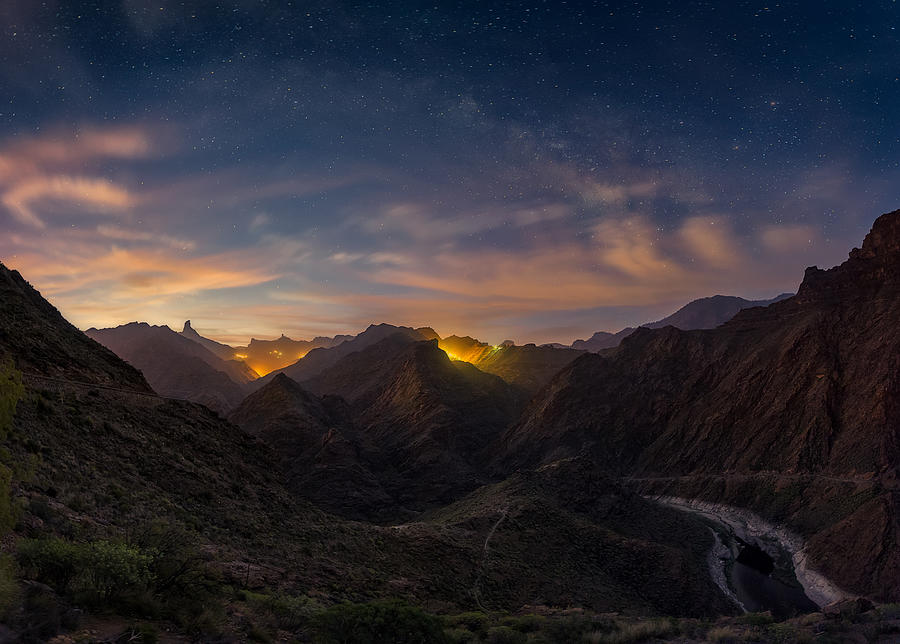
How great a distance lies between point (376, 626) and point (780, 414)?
94731 millimetres

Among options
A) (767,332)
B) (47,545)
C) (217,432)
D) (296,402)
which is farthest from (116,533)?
(767,332)

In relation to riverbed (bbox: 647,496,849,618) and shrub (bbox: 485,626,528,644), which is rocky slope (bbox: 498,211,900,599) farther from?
shrub (bbox: 485,626,528,644)

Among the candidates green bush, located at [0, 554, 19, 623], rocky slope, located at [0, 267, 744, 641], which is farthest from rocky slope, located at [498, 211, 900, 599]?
green bush, located at [0, 554, 19, 623]

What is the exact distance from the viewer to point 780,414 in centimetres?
8331

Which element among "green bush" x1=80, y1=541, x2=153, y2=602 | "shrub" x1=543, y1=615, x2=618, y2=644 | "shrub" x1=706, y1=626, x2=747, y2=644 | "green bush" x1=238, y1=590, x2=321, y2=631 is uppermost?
"green bush" x1=80, y1=541, x2=153, y2=602

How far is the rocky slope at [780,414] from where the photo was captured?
192 ft

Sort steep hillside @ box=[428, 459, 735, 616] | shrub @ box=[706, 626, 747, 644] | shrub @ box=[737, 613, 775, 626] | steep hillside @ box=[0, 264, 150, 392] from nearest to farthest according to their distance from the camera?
1. shrub @ box=[706, 626, 747, 644]
2. shrub @ box=[737, 613, 775, 626]
3. steep hillside @ box=[0, 264, 150, 392]
4. steep hillside @ box=[428, 459, 735, 616]

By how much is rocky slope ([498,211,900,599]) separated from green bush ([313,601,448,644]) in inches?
2129

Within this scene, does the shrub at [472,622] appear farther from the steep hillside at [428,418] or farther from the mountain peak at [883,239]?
the mountain peak at [883,239]

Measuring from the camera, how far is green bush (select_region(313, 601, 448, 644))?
12.0 meters

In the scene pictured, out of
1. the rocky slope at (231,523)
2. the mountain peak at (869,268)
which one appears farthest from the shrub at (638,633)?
the mountain peak at (869,268)

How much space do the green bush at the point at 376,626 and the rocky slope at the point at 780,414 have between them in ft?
177

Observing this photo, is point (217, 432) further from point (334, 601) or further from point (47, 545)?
point (47, 545)

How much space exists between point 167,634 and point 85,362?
29.3 metres
